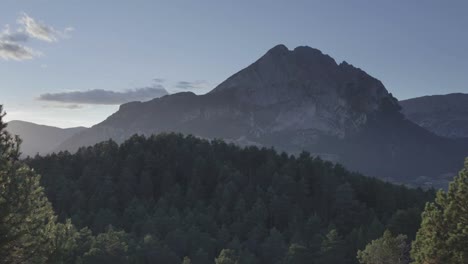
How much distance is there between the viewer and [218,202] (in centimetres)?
12900

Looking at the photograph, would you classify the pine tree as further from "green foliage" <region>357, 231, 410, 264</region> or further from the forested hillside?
the forested hillside

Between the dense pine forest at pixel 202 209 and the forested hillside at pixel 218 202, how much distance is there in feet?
1.00

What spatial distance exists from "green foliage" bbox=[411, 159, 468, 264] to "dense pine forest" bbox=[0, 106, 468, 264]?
77 mm

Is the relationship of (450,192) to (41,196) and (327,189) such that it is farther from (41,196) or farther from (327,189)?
(327,189)

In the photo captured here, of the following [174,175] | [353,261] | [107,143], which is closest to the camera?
[353,261]

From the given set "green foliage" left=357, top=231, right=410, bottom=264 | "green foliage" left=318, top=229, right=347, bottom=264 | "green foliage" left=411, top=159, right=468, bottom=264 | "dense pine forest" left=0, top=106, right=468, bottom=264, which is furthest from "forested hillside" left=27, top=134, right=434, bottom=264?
"green foliage" left=411, top=159, right=468, bottom=264

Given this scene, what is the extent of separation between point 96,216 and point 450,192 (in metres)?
92.0

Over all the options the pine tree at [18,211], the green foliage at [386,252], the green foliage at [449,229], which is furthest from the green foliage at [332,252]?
the pine tree at [18,211]

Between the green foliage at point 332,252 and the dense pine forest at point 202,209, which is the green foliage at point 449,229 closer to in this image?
the dense pine forest at point 202,209

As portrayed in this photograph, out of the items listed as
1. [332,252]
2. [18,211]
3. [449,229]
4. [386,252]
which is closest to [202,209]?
[332,252]

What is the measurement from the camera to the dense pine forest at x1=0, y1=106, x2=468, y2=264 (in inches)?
942

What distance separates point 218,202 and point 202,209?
29.3 feet

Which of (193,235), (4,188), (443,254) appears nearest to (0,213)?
(4,188)

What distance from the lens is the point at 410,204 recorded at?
133375 mm
